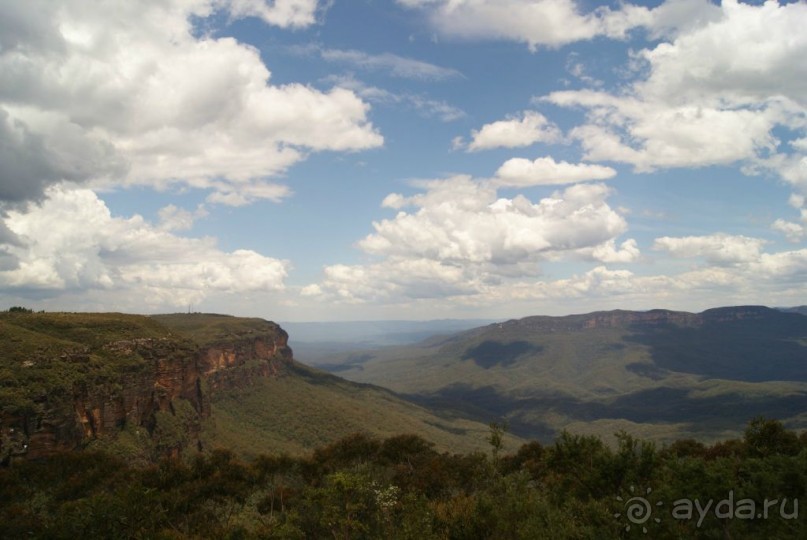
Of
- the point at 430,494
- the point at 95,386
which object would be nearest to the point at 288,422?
the point at 95,386

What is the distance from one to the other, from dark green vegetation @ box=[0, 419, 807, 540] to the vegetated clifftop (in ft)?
42.7

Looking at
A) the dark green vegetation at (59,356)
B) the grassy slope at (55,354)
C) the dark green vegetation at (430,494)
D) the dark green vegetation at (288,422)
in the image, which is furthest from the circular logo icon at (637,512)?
the dark green vegetation at (288,422)

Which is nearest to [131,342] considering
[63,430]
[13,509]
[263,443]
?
[63,430]

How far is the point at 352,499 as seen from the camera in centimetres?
3641

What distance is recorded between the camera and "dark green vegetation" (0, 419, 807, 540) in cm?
2661

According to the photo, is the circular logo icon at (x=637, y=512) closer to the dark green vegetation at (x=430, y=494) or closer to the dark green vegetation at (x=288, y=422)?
the dark green vegetation at (x=430, y=494)

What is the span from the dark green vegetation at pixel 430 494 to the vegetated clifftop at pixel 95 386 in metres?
13.0

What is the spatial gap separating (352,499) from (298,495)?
14928 millimetres

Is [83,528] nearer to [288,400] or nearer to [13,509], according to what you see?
[13,509]

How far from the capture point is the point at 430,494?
50531 mm

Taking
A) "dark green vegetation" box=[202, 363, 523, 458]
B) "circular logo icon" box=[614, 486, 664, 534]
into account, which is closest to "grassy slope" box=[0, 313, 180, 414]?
"dark green vegetation" box=[202, 363, 523, 458]

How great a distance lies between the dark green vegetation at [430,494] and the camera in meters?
26.6

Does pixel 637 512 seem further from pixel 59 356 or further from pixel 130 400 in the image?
pixel 130 400

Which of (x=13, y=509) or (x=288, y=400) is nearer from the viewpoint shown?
(x=13, y=509)
